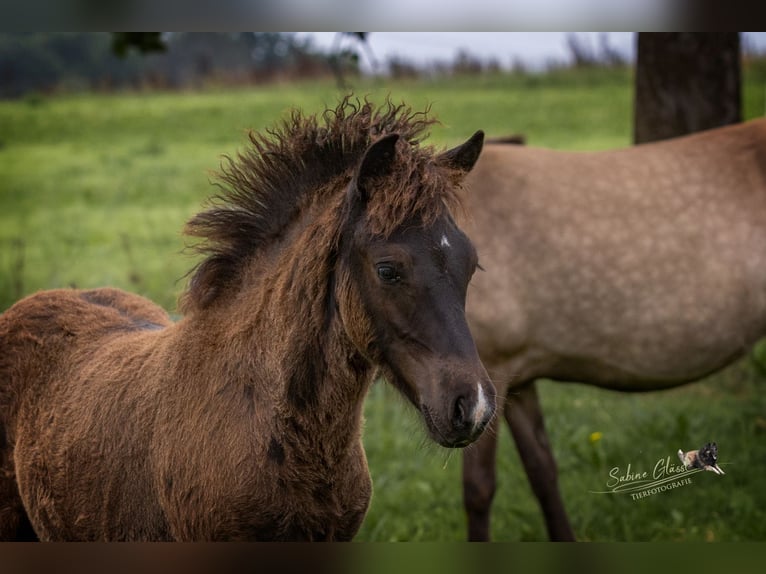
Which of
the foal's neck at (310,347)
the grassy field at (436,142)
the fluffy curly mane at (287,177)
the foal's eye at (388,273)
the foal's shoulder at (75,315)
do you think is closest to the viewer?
the foal's eye at (388,273)

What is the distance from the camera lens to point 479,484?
4602 millimetres

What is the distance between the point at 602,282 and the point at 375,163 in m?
2.23

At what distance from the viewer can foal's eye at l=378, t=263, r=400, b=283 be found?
2621 millimetres

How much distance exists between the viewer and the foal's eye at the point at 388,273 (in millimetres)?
2621

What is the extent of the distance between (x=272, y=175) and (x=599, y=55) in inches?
129

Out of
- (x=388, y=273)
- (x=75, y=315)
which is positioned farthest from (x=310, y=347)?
(x=75, y=315)

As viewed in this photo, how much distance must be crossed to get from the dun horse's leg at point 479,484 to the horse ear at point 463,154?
1.97m

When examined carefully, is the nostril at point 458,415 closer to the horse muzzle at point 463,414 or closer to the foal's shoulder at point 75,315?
the horse muzzle at point 463,414

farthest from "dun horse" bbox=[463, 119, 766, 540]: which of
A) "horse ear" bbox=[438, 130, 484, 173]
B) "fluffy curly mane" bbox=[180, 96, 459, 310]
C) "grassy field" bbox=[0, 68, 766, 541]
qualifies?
"fluffy curly mane" bbox=[180, 96, 459, 310]

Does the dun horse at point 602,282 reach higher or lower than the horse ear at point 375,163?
lower

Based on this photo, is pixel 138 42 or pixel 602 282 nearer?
pixel 602 282

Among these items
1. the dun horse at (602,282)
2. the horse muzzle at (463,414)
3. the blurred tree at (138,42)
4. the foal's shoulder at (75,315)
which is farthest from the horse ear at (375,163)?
the blurred tree at (138,42)

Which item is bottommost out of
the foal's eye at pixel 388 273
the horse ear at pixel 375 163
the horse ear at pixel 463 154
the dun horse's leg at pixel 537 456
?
the dun horse's leg at pixel 537 456

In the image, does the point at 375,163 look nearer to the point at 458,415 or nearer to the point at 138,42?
the point at 458,415
